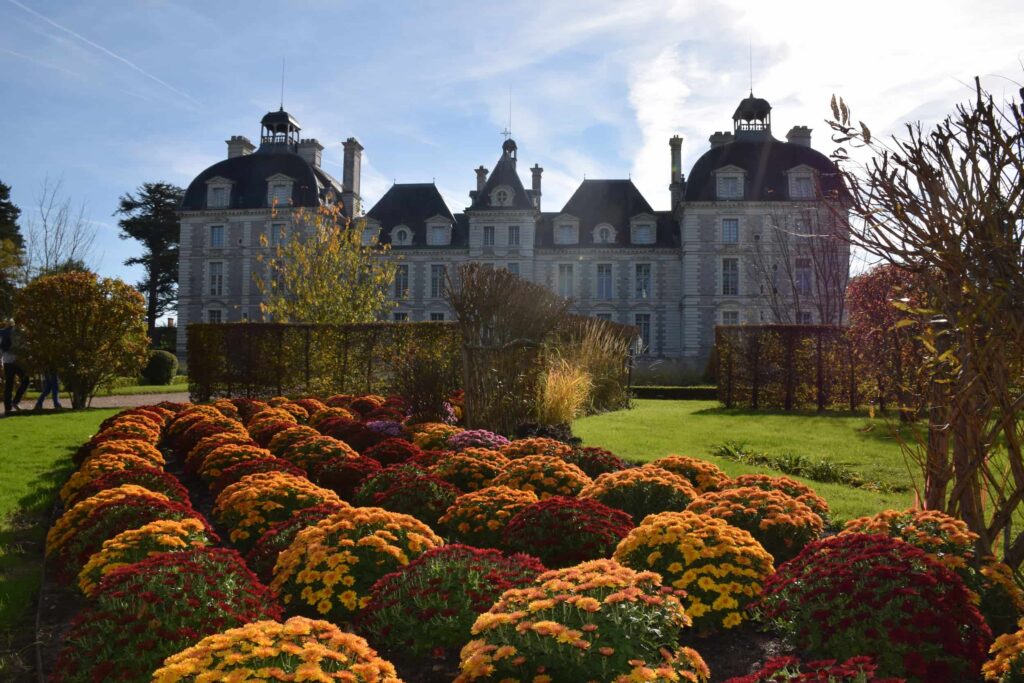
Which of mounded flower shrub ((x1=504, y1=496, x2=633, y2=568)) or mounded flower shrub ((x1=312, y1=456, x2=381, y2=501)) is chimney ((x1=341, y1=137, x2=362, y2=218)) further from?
mounded flower shrub ((x1=504, y1=496, x2=633, y2=568))

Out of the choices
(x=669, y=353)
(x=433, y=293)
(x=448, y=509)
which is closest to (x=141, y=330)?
(x=448, y=509)

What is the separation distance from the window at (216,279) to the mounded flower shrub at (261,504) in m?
38.6

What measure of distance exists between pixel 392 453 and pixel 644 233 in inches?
1345

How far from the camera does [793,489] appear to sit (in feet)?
16.8

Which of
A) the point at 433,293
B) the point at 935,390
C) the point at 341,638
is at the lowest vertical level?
the point at 341,638

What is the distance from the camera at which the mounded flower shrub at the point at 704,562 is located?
131 inches

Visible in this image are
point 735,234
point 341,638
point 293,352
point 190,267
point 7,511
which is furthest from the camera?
point 190,267

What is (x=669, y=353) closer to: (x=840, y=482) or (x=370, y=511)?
(x=840, y=482)

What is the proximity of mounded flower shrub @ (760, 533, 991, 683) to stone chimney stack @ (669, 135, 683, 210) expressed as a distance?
3893 cm

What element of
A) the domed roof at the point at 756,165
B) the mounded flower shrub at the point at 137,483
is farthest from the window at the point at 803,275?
the mounded flower shrub at the point at 137,483

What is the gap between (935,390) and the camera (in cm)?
376

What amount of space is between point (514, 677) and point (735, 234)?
121 feet

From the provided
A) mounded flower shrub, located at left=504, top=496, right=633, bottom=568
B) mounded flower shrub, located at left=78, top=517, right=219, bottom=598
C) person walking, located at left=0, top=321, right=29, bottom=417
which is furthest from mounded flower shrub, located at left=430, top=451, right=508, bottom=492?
person walking, located at left=0, top=321, right=29, bottom=417

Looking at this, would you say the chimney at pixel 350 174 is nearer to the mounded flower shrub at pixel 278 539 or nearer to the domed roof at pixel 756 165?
the domed roof at pixel 756 165
